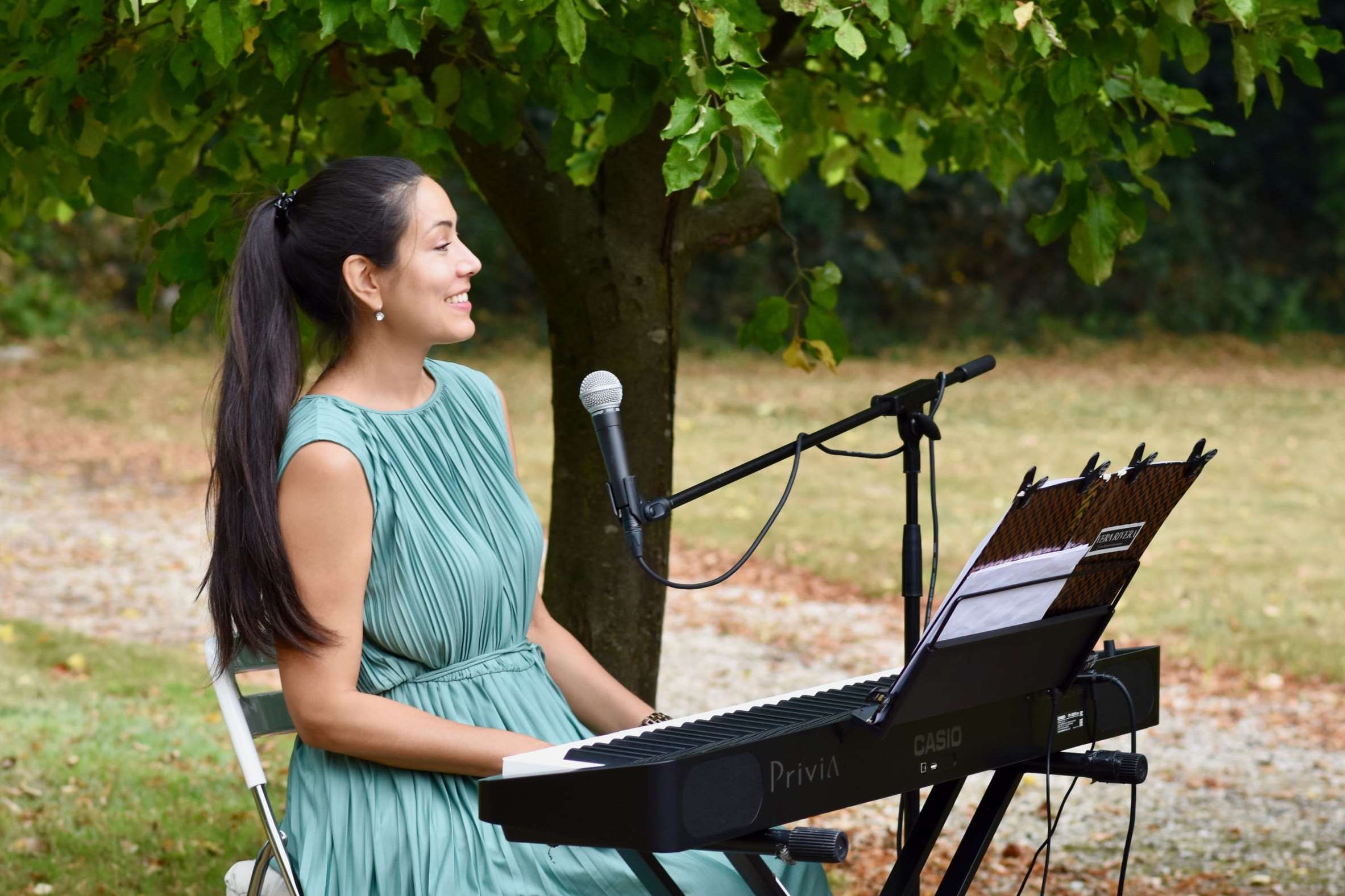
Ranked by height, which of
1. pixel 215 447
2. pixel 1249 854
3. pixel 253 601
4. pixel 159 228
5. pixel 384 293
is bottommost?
pixel 1249 854

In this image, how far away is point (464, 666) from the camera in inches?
102

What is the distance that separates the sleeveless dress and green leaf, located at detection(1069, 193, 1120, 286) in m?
1.47

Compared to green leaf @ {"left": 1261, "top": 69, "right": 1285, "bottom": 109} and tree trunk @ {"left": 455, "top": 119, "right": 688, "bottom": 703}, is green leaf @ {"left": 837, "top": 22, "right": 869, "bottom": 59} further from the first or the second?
tree trunk @ {"left": 455, "top": 119, "right": 688, "bottom": 703}

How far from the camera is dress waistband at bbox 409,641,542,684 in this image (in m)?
2.55

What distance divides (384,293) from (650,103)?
0.90 metres

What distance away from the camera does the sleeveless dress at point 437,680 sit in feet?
7.91

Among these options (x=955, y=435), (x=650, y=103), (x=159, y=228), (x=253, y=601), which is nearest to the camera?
(x=253, y=601)

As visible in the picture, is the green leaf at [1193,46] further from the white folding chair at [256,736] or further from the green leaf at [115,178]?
the green leaf at [115,178]

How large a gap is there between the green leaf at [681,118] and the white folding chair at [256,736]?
42.9 inches

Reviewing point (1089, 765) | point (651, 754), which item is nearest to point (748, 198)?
point (1089, 765)

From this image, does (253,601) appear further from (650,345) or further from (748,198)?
(748,198)

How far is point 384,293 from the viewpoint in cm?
257

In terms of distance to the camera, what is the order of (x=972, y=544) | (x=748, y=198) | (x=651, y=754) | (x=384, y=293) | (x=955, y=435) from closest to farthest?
(x=651, y=754) < (x=384, y=293) < (x=748, y=198) < (x=972, y=544) < (x=955, y=435)

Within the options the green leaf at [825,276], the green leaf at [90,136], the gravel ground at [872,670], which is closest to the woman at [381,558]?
the green leaf at [90,136]
